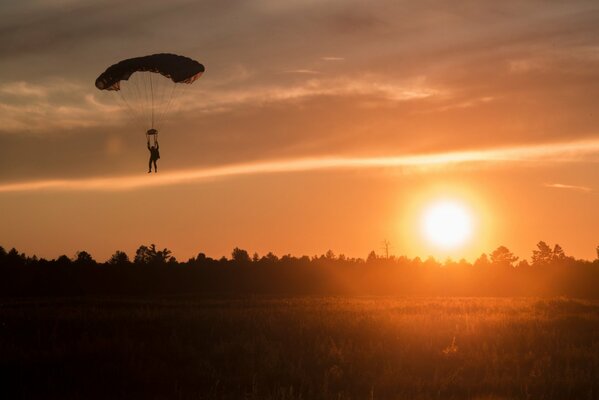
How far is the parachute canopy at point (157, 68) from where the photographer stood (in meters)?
28.8

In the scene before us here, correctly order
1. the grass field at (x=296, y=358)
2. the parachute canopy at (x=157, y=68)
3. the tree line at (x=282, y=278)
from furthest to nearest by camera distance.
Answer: the tree line at (x=282, y=278), the parachute canopy at (x=157, y=68), the grass field at (x=296, y=358)

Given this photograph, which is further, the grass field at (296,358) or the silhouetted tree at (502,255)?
the silhouetted tree at (502,255)

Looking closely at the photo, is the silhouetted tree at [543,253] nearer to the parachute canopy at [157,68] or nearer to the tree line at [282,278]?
the tree line at [282,278]

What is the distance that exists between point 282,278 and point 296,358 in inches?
3409

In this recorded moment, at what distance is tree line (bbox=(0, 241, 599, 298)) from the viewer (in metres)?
89.9

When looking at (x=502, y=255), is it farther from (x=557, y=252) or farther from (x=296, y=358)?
(x=296, y=358)

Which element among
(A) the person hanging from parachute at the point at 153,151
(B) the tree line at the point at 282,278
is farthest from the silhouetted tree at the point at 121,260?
(A) the person hanging from parachute at the point at 153,151

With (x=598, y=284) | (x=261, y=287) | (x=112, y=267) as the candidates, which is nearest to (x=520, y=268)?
(x=598, y=284)

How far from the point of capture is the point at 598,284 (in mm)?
91438

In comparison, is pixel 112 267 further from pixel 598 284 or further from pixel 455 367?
pixel 455 367

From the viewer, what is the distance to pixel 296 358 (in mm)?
19625

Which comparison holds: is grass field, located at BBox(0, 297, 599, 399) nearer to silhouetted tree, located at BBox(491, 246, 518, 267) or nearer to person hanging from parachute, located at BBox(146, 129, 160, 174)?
person hanging from parachute, located at BBox(146, 129, 160, 174)

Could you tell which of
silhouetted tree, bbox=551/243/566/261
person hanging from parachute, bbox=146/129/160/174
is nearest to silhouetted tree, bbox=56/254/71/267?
person hanging from parachute, bbox=146/129/160/174

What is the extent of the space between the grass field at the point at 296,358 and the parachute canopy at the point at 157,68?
9.74 m
